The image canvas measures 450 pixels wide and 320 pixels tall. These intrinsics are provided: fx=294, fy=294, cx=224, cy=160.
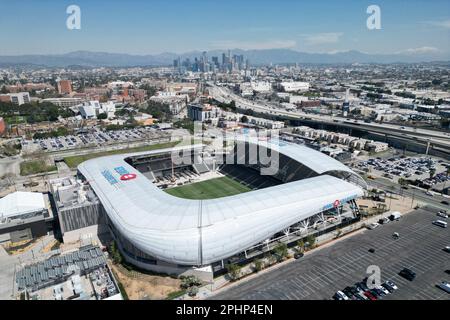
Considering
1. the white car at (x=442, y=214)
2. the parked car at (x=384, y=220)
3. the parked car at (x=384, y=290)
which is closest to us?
the parked car at (x=384, y=290)

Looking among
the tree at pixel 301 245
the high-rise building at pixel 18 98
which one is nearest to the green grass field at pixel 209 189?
the tree at pixel 301 245

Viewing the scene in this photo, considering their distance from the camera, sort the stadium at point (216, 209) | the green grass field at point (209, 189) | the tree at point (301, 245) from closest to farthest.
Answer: the stadium at point (216, 209) < the tree at point (301, 245) < the green grass field at point (209, 189)

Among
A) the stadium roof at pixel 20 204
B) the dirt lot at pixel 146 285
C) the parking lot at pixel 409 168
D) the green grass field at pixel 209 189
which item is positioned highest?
the stadium roof at pixel 20 204

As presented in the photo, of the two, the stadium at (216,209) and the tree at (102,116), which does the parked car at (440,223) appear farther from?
the tree at (102,116)

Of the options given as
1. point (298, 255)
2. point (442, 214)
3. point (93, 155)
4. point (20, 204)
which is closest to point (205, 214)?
point (298, 255)

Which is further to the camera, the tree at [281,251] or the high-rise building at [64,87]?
the high-rise building at [64,87]
